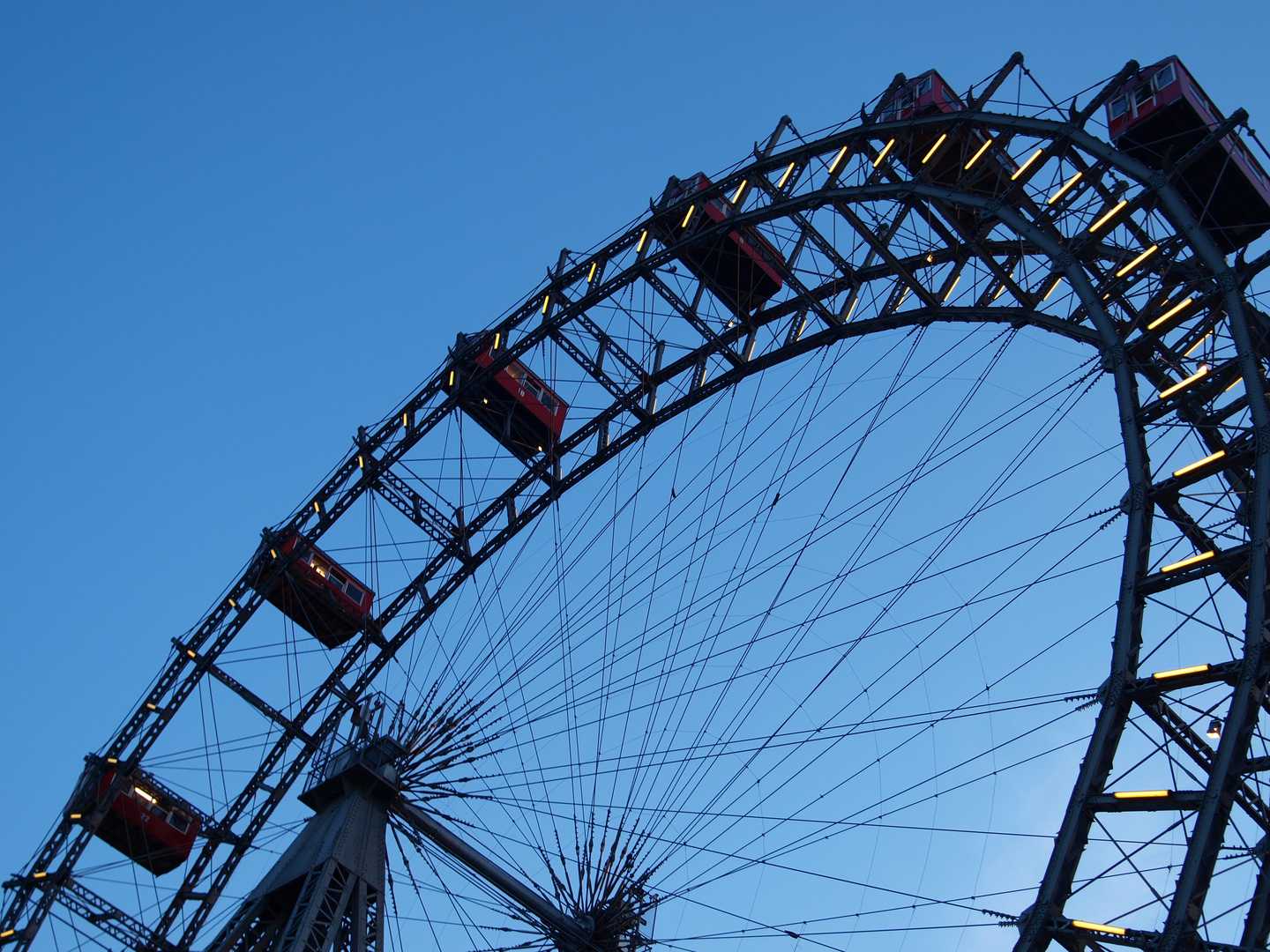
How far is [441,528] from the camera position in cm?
2880

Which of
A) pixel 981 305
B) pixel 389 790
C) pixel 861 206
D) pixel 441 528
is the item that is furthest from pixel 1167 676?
pixel 441 528

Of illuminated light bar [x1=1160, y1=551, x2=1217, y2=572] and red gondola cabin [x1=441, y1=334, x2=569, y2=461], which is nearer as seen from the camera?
illuminated light bar [x1=1160, y1=551, x2=1217, y2=572]

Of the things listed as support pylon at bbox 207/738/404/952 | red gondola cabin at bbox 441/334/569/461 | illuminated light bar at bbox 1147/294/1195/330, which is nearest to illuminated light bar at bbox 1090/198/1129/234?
illuminated light bar at bbox 1147/294/1195/330

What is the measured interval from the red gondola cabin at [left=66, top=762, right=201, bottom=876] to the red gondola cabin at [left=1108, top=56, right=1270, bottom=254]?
22.6 meters

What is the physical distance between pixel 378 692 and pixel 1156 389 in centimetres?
1498

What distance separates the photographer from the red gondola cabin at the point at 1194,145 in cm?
1853

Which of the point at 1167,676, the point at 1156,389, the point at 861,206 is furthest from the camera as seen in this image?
the point at 861,206

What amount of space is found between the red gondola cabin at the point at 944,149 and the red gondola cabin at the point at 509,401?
929 cm

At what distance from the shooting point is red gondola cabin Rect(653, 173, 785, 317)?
2619 centimetres

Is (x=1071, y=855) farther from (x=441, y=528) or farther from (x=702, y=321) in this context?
(x=441, y=528)

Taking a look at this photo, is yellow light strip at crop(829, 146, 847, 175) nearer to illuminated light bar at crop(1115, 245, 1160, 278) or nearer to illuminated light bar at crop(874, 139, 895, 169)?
illuminated light bar at crop(874, 139, 895, 169)

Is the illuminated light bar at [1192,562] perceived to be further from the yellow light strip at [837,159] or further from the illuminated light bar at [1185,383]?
the yellow light strip at [837,159]

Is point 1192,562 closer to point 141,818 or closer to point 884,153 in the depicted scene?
point 884,153

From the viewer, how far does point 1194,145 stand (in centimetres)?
1895
